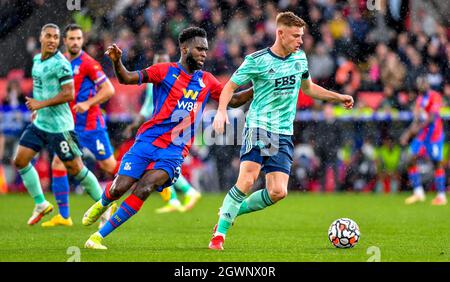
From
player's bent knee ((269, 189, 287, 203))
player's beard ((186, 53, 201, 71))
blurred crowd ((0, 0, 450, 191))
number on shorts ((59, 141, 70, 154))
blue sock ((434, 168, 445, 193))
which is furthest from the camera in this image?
blurred crowd ((0, 0, 450, 191))

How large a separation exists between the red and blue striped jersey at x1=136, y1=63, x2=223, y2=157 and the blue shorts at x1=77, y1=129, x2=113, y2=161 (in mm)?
3491

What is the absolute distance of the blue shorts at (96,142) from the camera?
1250 centimetres

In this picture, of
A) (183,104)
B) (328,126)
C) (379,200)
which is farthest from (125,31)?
(183,104)

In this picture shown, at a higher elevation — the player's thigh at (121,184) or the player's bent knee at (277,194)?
the player's thigh at (121,184)

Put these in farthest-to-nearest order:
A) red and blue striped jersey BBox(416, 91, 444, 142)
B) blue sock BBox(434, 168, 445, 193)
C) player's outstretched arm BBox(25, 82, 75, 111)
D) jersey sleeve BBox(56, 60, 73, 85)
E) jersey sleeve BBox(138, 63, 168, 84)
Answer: red and blue striped jersey BBox(416, 91, 444, 142)
blue sock BBox(434, 168, 445, 193)
jersey sleeve BBox(56, 60, 73, 85)
player's outstretched arm BBox(25, 82, 75, 111)
jersey sleeve BBox(138, 63, 168, 84)

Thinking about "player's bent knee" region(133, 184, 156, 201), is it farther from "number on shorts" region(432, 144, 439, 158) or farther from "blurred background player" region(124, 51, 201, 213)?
"number on shorts" region(432, 144, 439, 158)

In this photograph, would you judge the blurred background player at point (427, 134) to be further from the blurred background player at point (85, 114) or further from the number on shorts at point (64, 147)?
the number on shorts at point (64, 147)

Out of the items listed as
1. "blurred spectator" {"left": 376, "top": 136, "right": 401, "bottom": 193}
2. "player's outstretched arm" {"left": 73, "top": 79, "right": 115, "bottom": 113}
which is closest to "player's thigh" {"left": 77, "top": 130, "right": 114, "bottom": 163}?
"player's outstretched arm" {"left": 73, "top": 79, "right": 115, "bottom": 113}

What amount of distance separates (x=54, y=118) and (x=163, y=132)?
3.09m

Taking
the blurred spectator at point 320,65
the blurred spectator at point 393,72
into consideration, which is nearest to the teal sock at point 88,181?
the blurred spectator at point 320,65

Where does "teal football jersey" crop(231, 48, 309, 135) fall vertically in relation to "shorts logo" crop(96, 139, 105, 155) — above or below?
above

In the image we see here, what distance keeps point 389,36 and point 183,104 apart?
1183cm

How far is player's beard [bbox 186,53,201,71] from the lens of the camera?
907 cm

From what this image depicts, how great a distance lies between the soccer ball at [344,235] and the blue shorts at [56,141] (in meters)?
3.82
